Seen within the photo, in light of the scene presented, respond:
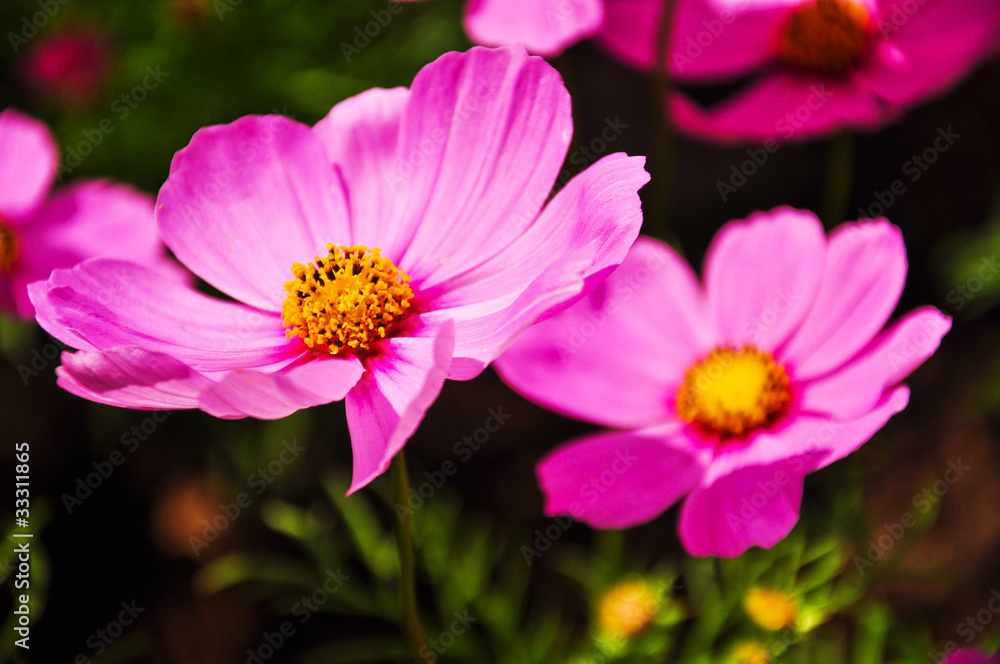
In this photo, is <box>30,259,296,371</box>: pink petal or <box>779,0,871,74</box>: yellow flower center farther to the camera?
<box>779,0,871,74</box>: yellow flower center

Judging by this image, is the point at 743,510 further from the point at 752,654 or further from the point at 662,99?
the point at 662,99

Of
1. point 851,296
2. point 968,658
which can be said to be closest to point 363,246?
point 851,296

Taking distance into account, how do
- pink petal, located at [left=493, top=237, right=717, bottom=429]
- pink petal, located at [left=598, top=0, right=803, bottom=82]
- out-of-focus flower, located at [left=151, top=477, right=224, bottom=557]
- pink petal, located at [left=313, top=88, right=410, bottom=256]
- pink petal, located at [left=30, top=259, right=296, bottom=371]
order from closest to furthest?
1. pink petal, located at [left=30, top=259, right=296, bottom=371]
2. pink petal, located at [left=313, top=88, right=410, bottom=256]
3. pink petal, located at [left=493, top=237, right=717, bottom=429]
4. pink petal, located at [left=598, top=0, right=803, bottom=82]
5. out-of-focus flower, located at [left=151, top=477, right=224, bottom=557]

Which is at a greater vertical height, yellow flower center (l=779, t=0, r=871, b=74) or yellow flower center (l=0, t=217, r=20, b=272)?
yellow flower center (l=779, t=0, r=871, b=74)

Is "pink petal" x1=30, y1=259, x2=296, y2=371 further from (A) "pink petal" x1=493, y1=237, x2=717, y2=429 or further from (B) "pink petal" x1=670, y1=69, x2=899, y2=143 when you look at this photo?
(B) "pink petal" x1=670, y1=69, x2=899, y2=143

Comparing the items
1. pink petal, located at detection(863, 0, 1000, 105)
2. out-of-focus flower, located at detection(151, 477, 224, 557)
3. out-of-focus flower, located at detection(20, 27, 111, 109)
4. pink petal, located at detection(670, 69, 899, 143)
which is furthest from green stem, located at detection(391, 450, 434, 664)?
out-of-focus flower, located at detection(20, 27, 111, 109)

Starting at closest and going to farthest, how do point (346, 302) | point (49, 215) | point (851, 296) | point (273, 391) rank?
point (273, 391) → point (346, 302) → point (851, 296) → point (49, 215)

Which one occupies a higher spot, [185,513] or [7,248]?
[7,248]
